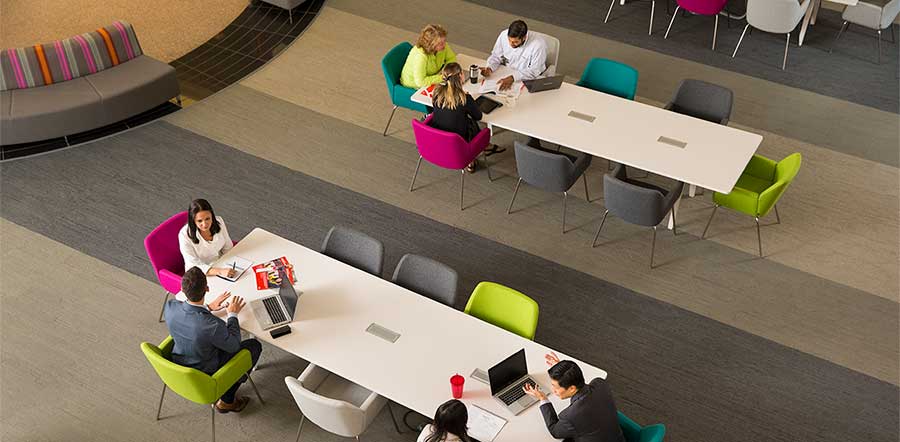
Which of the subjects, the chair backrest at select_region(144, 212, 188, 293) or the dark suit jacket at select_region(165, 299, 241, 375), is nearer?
the dark suit jacket at select_region(165, 299, 241, 375)

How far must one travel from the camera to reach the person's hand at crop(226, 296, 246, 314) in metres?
5.58

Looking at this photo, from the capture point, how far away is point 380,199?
25.5ft

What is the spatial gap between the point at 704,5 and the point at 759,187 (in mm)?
2950

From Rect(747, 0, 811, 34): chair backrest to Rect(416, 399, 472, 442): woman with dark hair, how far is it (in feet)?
21.1

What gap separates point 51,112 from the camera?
26.3ft

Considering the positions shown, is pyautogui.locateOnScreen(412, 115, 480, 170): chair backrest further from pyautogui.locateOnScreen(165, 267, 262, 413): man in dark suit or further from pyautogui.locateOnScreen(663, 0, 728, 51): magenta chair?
pyautogui.locateOnScreen(663, 0, 728, 51): magenta chair

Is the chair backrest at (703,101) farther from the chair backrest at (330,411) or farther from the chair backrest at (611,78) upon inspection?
the chair backrest at (330,411)

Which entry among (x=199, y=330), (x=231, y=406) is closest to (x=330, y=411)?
(x=199, y=330)

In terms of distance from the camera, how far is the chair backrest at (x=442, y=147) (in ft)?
23.3

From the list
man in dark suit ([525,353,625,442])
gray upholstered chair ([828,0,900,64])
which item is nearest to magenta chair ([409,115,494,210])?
man in dark suit ([525,353,625,442])

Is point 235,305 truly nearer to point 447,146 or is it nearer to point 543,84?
point 447,146

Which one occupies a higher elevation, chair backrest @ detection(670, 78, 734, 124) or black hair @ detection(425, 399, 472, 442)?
chair backrest @ detection(670, 78, 734, 124)

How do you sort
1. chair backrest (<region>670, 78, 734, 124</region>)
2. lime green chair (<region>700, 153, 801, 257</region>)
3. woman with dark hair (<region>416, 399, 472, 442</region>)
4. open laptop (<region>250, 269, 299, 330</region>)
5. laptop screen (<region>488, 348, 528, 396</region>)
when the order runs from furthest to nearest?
chair backrest (<region>670, 78, 734, 124</region>) → lime green chair (<region>700, 153, 801, 257</region>) → open laptop (<region>250, 269, 299, 330</region>) → laptop screen (<region>488, 348, 528, 396</region>) → woman with dark hair (<region>416, 399, 472, 442</region>)

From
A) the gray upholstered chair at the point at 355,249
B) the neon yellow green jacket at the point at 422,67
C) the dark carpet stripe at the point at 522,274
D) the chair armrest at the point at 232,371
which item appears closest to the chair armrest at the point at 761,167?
the dark carpet stripe at the point at 522,274
